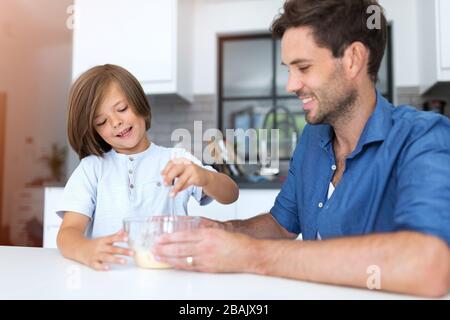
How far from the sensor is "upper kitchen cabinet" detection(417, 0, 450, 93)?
93.0 inches

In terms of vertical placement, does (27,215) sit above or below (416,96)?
below

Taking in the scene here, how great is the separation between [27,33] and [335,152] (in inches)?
159

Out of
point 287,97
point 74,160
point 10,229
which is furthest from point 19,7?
point 287,97

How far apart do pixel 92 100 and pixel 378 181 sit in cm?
82

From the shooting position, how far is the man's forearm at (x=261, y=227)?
1214 millimetres

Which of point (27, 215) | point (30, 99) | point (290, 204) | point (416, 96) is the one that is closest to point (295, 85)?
point (290, 204)

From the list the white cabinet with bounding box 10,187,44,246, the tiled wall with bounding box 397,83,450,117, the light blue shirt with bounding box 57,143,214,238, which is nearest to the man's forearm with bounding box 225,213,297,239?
the light blue shirt with bounding box 57,143,214,238

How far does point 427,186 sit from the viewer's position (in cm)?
76

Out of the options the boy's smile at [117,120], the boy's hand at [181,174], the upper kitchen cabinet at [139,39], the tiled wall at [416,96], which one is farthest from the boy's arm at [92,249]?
the tiled wall at [416,96]

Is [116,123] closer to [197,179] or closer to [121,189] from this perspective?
[121,189]

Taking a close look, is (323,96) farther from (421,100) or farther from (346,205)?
(421,100)

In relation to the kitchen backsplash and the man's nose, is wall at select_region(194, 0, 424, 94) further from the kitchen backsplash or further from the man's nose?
the man's nose

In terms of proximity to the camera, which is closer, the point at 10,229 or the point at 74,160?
the point at 74,160
